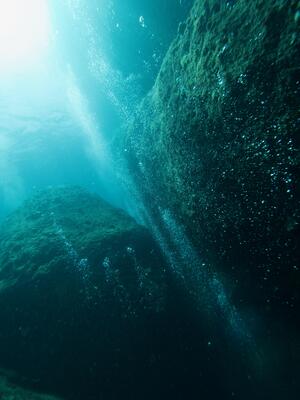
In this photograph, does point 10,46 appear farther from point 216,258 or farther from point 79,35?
point 216,258

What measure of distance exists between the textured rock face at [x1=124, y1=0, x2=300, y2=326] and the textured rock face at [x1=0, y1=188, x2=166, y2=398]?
1.86 meters

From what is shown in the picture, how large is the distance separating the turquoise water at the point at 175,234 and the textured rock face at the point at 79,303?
33 mm

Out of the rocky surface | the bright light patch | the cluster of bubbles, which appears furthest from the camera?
the bright light patch

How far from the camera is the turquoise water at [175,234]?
13.9ft

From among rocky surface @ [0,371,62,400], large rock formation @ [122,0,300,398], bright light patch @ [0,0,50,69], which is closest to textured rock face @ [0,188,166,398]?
rocky surface @ [0,371,62,400]

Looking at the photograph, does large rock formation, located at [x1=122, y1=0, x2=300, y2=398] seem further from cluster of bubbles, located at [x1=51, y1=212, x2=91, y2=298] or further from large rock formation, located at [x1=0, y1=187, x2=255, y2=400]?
cluster of bubbles, located at [x1=51, y1=212, x2=91, y2=298]

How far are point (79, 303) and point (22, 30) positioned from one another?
11.0 meters

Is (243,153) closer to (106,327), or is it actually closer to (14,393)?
(106,327)

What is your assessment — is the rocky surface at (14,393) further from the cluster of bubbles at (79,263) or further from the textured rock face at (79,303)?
the cluster of bubbles at (79,263)

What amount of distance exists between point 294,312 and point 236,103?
11.9 feet

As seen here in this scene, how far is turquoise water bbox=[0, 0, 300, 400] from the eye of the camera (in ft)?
A: 13.9

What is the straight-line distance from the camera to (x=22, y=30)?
1170 centimetres

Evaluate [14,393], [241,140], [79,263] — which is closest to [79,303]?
[79,263]

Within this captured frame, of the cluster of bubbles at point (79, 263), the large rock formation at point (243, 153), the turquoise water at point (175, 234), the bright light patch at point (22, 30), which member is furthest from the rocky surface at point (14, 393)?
the bright light patch at point (22, 30)
